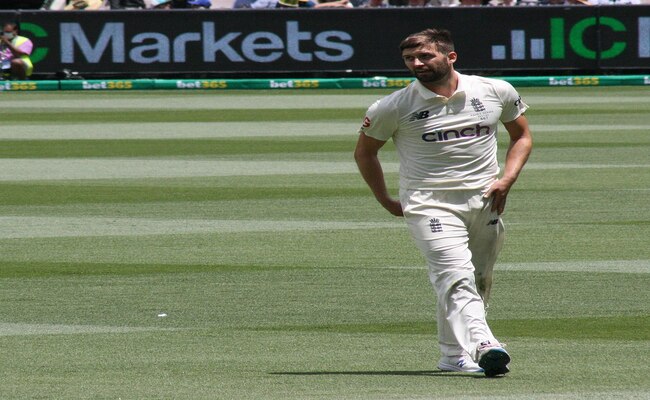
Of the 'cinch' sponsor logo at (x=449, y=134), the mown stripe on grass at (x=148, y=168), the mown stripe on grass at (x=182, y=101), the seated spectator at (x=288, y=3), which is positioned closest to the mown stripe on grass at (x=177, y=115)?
the mown stripe on grass at (x=182, y=101)

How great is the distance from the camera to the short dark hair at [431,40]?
722cm

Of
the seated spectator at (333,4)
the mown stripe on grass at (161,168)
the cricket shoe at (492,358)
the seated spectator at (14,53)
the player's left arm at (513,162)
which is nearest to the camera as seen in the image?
the cricket shoe at (492,358)

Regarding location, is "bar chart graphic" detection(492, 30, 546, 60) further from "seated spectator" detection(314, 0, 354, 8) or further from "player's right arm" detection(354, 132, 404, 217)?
"player's right arm" detection(354, 132, 404, 217)

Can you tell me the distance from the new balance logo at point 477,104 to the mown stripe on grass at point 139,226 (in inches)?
217

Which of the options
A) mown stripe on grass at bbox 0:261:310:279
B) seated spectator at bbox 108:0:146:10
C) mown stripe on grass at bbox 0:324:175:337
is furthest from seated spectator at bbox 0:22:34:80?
mown stripe on grass at bbox 0:324:175:337

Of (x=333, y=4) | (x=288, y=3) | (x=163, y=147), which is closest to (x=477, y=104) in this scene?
(x=163, y=147)

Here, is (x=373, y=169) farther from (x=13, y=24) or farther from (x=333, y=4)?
(x=333, y=4)

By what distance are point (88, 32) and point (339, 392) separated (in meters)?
25.2

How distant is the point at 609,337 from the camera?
820cm

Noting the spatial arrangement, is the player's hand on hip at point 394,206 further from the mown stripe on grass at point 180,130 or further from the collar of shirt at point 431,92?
the mown stripe on grass at point 180,130

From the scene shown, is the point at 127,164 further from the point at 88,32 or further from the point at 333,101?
the point at 88,32

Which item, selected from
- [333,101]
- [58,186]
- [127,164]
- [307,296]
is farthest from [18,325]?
[333,101]

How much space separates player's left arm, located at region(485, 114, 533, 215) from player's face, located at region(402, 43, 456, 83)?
599 mm

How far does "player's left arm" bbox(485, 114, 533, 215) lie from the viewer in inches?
292
